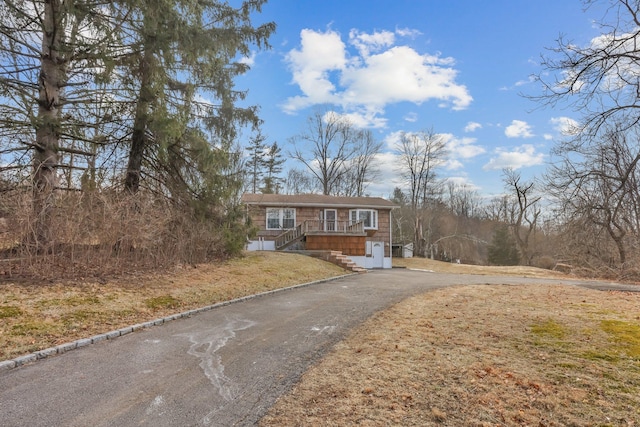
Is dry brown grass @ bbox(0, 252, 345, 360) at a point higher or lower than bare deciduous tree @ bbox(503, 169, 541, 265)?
lower

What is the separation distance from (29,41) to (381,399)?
37.0 feet

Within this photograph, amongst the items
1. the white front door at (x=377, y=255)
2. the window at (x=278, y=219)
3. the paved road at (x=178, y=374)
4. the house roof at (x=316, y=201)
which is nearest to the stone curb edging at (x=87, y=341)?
the paved road at (x=178, y=374)

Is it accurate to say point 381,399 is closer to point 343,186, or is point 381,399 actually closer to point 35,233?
point 35,233

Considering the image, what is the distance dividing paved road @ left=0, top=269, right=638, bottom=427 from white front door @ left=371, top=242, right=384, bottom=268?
15341 millimetres

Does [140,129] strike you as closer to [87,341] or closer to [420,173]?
[87,341]

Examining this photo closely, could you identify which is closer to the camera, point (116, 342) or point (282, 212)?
point (116, 342)

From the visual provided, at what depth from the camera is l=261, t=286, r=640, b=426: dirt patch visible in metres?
2.96

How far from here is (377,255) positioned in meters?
22.1

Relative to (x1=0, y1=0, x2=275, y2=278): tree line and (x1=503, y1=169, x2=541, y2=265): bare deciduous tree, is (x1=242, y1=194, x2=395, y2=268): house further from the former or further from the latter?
(x1=503, y1=169, x2=541, y2=265): bare deciduous tree

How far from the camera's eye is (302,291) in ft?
33.7

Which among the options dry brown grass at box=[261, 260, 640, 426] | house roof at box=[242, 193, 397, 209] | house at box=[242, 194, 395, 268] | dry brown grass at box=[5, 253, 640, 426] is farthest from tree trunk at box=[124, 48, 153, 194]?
house roof at box=[242, 193, 397, 209]

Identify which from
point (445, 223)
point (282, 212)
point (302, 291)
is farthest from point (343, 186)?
point (302, 291)

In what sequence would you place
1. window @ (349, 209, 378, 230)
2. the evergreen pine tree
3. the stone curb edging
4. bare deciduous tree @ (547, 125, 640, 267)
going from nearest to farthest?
the stone curb edging
bare deciduous tree @ (547, 125, 640, 267)
window @ (349, 209, 378, 230)
the evergreen pine tree

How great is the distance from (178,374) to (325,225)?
17475mm
